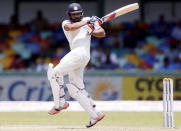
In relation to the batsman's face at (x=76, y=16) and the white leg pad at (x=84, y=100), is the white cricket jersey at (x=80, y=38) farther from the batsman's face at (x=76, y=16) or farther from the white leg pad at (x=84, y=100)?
the white leg pad at (x=84, y=100)

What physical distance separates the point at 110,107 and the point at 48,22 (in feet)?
19.2

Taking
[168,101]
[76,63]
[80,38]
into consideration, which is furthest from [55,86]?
[168,101]

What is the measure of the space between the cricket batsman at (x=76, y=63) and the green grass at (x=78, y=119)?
39.3 inches

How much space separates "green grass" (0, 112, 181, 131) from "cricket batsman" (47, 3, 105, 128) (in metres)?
1.00

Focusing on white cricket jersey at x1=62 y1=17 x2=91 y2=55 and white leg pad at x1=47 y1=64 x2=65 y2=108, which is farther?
white cricket jersey at x1=62 y1=17 x2=91 y2=55

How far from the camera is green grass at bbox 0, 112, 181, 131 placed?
966cm

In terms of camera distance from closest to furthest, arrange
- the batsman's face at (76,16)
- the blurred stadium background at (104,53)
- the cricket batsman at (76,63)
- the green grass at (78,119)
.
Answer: the cricket batsman at (76,63) → the batsman's face at (76,16) → the green grass at (78,119) → the blurred stadium background at (104,53)

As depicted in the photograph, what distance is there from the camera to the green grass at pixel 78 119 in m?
9.66

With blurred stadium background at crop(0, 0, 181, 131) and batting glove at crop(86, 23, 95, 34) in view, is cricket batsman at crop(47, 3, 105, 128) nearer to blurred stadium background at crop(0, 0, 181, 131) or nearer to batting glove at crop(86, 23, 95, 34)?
batting glove at crop(86, 23, 95, 34)

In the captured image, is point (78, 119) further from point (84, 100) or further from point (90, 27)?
point (90, 27)

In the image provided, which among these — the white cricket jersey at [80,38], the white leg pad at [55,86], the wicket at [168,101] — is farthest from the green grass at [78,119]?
the white cricket jersey at [80,38]

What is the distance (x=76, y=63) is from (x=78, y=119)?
7.78 ft

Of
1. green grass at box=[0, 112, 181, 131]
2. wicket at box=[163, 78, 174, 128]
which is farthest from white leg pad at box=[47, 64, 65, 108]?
wicket at box=[163, 78, 174, 128]

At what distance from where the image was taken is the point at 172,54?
55.2 feet
